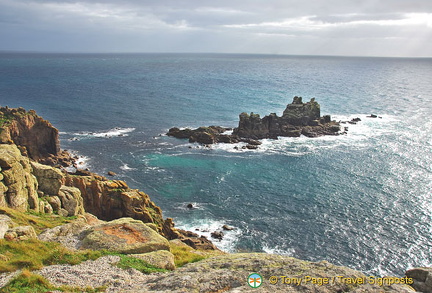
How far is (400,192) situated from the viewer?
244ft

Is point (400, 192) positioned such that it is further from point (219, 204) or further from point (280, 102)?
point (280, 102)

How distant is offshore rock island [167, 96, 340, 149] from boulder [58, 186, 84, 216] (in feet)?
218

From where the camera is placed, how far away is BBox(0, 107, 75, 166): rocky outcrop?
83.1 meters

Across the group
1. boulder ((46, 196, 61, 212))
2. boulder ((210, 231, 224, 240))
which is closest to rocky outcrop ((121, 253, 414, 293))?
boulder ((46, 196, 61, 212))

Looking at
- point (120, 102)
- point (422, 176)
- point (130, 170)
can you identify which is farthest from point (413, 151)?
point (120, 102)

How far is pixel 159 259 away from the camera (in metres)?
27.2

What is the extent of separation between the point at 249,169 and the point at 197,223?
29503 mm

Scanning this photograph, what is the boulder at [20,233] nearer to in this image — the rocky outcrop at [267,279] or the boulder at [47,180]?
the rocky outcrop at [267,279]

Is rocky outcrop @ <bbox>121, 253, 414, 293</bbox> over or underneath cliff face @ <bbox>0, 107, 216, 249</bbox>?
over

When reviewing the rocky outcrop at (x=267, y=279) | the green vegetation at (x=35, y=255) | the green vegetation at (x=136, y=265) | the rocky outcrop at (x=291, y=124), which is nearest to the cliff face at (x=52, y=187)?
the green vegetation at (x=35, y=255)

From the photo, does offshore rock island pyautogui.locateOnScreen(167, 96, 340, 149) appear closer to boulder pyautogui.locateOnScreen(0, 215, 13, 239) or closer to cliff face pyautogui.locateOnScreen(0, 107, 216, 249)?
cliff face pyautogui.locateOnScreen(0, 107, 216, 249)

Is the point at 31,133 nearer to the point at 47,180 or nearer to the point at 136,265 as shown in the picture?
the point at 47,180

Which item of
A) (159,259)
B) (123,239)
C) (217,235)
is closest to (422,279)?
(159,259)

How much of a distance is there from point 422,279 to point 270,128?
99.1 m
